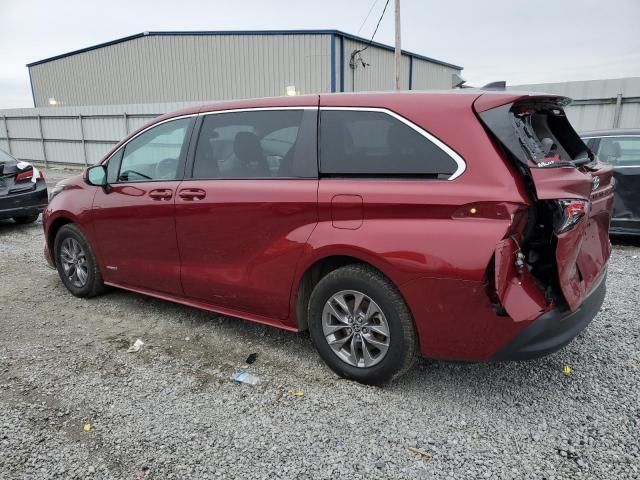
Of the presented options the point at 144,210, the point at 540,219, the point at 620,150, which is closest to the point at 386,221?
the point at 540,219

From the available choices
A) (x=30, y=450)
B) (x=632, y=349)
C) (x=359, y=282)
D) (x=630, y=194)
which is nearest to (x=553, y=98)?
(x=359, y=282)

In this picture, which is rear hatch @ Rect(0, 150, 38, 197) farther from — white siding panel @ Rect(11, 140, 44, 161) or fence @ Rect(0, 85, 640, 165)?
white siding panel @ Rect(11, 140, 44, 161)

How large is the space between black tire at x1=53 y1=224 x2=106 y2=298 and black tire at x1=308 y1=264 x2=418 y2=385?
247 centimetres

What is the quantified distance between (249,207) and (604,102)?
10394mm

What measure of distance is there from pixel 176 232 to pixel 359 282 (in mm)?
1596

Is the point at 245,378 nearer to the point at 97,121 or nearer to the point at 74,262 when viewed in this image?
the point at 74,262

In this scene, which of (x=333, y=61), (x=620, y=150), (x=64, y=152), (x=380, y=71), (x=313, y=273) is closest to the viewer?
(x=313, y=273)

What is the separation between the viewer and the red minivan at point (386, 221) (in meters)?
2.45

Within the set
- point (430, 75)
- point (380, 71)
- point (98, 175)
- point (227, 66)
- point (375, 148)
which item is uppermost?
point (430, 75)

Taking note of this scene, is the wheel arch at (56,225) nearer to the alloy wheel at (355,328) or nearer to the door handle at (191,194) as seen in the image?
the door handle at (191,194)

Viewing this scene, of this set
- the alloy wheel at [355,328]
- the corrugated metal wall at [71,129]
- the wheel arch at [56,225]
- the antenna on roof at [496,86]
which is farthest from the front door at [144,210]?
the corrugated metal wall at [71,129]

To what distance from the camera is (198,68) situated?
830 inches

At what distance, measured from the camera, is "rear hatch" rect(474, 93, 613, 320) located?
2412 millimetres

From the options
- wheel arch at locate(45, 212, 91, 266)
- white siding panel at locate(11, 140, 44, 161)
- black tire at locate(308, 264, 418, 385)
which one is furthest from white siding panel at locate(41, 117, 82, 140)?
black tire at locate(308, 264, 418, 385)
